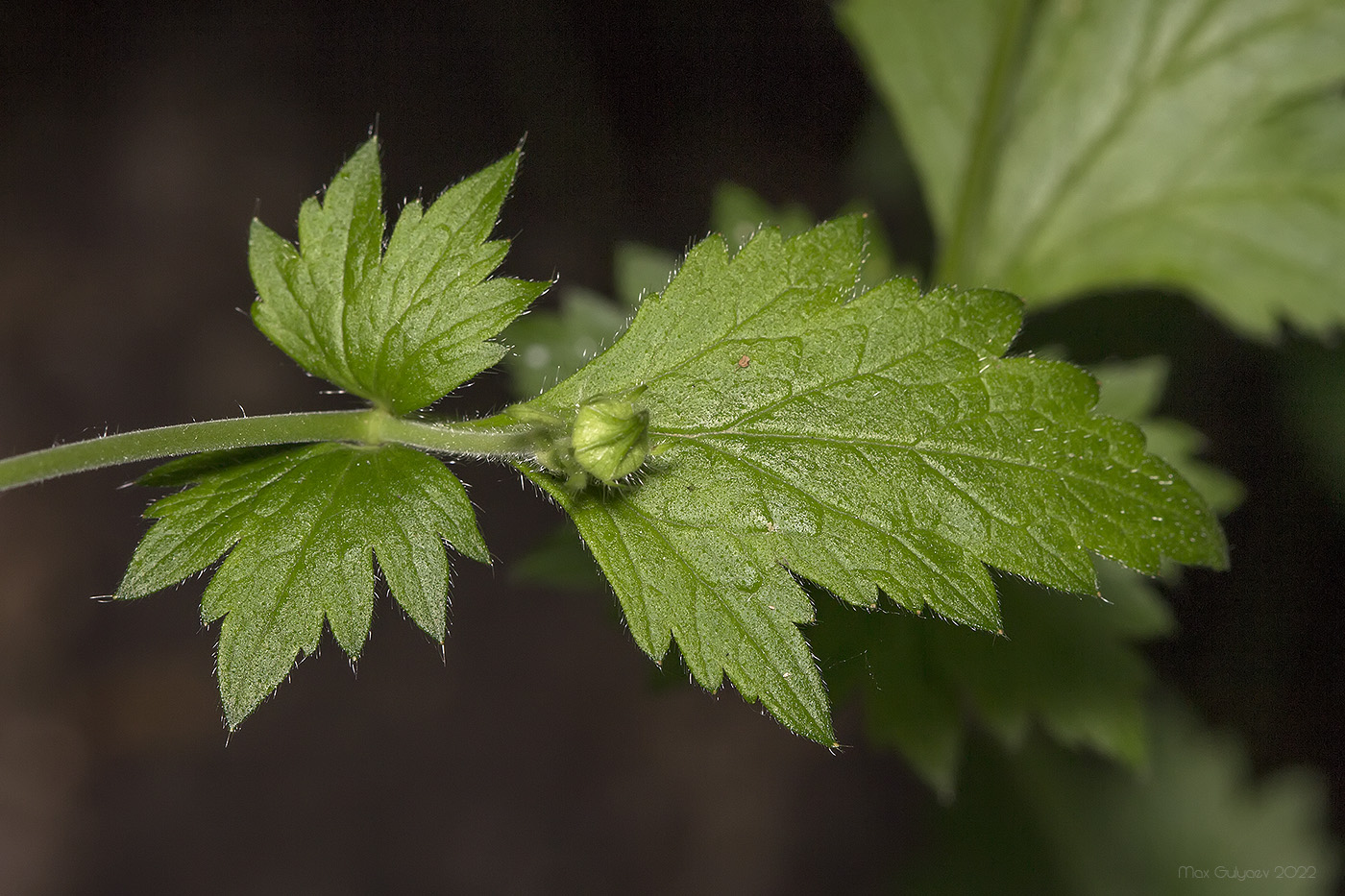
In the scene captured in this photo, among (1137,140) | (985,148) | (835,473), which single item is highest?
(985,148)

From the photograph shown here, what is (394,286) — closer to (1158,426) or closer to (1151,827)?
(1158,426)

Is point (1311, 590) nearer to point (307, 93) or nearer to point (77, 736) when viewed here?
point (307, 93)

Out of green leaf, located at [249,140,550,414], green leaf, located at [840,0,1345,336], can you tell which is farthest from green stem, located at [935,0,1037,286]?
green leaf, located at [249,140,550,414]

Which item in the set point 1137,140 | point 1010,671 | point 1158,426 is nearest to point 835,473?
point 1010,671

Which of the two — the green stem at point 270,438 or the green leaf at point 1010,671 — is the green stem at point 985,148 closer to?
the green leaf at point 1010,671

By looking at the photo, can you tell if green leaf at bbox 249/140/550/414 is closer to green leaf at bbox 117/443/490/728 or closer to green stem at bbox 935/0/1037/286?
green leaf at bbox 117/443/490/728

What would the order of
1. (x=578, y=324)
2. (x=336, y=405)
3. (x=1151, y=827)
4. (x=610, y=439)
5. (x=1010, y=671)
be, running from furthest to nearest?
(x=336, y=405) < (x=1151, y=827) < (x=578, y=324) < (x=1010, y=671) < (x=610, y=439)

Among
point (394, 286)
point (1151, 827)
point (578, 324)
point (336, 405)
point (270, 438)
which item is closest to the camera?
point (270, 438)
